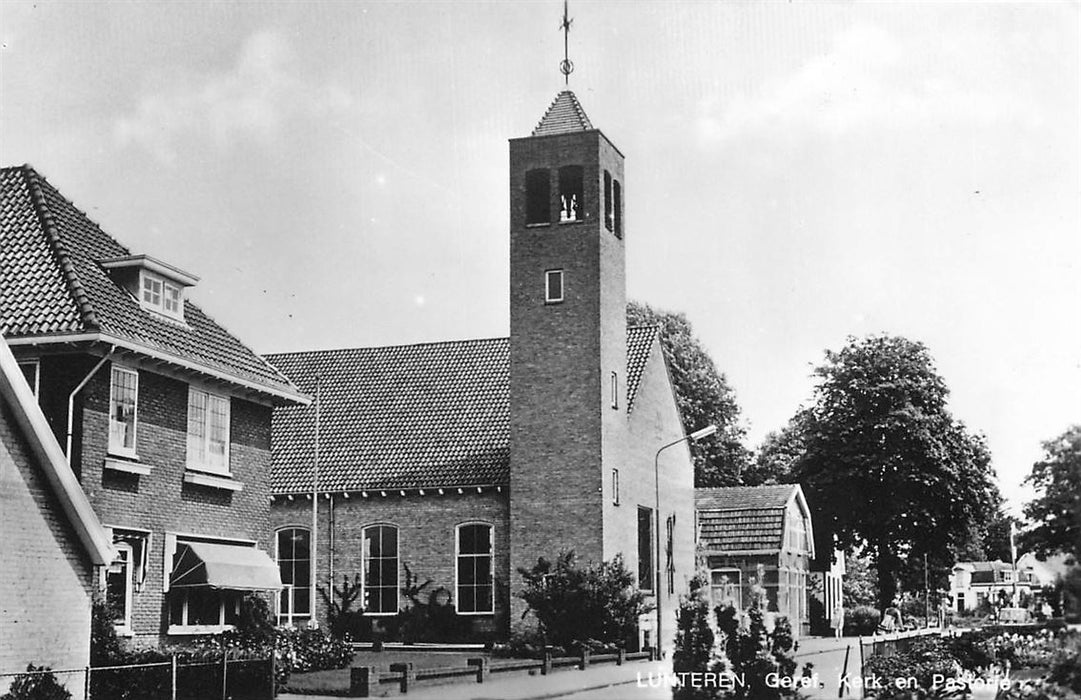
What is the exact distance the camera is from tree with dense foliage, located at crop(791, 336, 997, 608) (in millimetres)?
52469

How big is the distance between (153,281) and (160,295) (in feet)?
1.31

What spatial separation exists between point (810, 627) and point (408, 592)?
2178 cm

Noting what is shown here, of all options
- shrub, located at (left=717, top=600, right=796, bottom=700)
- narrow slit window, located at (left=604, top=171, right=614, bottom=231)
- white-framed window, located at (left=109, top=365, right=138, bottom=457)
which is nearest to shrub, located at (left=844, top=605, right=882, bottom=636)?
narrow slit window, located at (left=604, top=171, right=614, bottom=231)

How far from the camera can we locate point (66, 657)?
63.0ft

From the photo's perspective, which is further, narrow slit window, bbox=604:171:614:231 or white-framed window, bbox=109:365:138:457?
narrow slit window, bbox=604:171:614:231

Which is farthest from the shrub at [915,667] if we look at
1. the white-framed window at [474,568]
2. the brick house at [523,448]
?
the white-framed window at [474,568]

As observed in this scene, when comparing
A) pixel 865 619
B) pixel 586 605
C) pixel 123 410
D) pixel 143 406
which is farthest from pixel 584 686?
pixel 865 619

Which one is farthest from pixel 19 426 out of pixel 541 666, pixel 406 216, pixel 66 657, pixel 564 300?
pixel 564 300

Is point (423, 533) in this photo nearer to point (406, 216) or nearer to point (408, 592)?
point (408, 592)

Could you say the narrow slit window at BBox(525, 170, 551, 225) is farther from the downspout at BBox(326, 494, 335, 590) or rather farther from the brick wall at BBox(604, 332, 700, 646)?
the downspout at BBox(326, 494, 335, 590)

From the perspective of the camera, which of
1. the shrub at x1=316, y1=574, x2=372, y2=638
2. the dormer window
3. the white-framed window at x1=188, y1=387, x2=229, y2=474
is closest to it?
the dormer window

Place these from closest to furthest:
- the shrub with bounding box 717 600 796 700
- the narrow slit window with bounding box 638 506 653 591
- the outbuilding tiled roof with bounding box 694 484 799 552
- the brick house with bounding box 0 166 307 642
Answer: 1. the shrub with bounding box 717 600 796 700
2. the brick house with bounding box 0 166 307 642
3. the narrow slit window with bounding box 638 506 653 591
4. the outbuilding tiled roof with bounding box 694 484 799 552

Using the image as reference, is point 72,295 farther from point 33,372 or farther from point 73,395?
point 73,395

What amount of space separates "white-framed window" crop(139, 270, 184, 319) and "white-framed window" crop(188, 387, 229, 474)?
1775 millimetres
